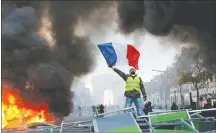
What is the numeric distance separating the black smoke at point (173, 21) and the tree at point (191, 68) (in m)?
0.19

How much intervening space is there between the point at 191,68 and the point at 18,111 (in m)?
3.53

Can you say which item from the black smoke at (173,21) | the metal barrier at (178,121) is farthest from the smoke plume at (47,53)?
the metal barrier at (178,121)

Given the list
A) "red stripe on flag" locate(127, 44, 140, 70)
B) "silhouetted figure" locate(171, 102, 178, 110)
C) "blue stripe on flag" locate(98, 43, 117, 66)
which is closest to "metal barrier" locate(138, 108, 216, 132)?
"blue stripe on flag" locate(98, 43, 117, 66)

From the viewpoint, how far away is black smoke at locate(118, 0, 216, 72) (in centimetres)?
→ 643

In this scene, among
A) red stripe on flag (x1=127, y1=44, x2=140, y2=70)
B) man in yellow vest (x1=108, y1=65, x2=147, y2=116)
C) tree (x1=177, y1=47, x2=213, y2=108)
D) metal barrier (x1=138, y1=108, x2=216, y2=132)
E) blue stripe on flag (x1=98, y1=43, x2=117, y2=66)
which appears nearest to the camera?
metal barrier (x1=138, y1=108, x2=216, y2=132)

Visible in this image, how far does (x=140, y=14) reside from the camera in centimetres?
683

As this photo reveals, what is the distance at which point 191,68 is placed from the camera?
7.21 m

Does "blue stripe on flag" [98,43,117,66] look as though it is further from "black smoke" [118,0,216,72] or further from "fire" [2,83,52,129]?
"fire" [2,83,52,129]

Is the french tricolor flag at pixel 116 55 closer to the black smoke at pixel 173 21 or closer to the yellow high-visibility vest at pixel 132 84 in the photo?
the yellow high-visibility vest at pixel 132 84

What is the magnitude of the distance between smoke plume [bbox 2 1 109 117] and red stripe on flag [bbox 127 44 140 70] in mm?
1251

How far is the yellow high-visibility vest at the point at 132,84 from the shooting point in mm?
4227

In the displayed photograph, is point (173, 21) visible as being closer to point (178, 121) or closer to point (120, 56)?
point (120, 56)

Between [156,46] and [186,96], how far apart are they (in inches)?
60.8

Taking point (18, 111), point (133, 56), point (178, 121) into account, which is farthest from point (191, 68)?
point (178, 121)
